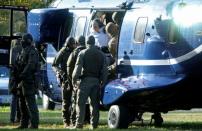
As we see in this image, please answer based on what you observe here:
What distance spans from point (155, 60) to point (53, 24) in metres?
4.64

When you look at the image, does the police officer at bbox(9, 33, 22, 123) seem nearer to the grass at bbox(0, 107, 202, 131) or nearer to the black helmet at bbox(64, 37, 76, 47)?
the grass at bbox(0, 107, 202, 131)

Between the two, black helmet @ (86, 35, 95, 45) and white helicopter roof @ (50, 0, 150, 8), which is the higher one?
white helicopter roof @ (50, 0, 150, 8)

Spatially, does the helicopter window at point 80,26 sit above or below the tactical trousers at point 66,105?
above

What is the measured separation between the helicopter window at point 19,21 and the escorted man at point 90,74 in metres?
7.32

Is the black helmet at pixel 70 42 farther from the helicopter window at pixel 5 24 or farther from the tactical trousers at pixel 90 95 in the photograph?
the helicopter window at pixel 5 24

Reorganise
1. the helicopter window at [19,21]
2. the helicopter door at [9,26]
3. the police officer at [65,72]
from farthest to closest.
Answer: the helicopter window at [19,21], the helicopter door at [9,26], the police officer at [65,72]

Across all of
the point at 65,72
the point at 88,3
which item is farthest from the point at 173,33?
the point at 88,3

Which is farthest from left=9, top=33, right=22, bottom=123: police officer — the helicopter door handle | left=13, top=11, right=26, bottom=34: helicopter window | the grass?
left=13, top=11, right=26, bottom=34: helicopter window

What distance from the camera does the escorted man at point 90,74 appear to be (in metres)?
18.1

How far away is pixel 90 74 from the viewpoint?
18109 millimetres

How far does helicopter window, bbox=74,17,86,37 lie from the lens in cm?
2127

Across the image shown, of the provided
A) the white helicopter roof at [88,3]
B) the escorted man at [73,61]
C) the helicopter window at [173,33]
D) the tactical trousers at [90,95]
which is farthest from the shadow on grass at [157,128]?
the white helicopter roof at [88,3]

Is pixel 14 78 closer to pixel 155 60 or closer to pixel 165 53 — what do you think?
pixel 155 60

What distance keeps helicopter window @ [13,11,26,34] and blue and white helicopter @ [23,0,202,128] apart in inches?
207
